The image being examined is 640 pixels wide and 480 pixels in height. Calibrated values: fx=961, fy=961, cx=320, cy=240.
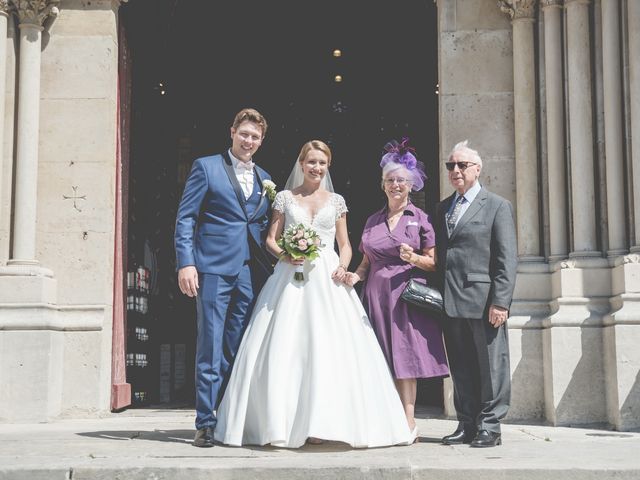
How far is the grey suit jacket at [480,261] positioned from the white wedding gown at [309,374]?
2.07ft

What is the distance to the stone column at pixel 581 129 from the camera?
8445 millimetres

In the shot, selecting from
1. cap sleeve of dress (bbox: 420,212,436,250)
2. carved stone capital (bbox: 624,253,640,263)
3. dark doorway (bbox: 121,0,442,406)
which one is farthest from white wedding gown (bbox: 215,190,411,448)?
dark doorway (bbox: 121,0,442,406)

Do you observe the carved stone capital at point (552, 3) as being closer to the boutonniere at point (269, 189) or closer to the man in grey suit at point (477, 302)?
the man in grey suit at point (477, 302)

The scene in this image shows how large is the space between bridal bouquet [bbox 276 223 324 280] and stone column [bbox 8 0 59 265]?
10.8ft

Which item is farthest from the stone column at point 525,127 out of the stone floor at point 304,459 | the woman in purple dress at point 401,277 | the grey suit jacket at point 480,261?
the grey suit jacket at point 480,261

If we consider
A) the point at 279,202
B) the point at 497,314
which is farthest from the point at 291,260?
the point at 497,314

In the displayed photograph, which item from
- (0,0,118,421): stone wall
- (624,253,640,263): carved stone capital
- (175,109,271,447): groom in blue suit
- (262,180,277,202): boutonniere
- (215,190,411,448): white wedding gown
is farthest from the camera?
(0,0,118,421): stone wall

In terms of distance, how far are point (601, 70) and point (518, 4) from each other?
1.00 metres

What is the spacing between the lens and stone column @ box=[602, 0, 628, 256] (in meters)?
8.29

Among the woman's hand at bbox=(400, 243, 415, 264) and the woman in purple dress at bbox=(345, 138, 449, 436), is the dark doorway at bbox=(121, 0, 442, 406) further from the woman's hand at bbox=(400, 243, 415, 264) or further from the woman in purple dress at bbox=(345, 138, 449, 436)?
the woman's hand at bbox=(400, 243, 415, 264)

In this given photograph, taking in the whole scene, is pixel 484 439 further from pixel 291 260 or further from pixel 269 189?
pixel 269 189

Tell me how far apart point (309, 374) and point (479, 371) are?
44.0 inches

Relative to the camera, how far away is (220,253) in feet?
20.5

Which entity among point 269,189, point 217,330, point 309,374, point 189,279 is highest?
point 269,189
